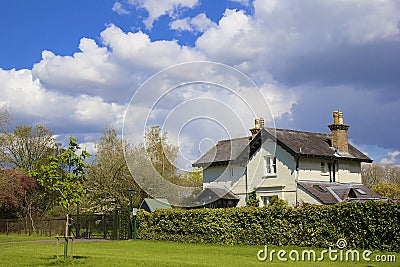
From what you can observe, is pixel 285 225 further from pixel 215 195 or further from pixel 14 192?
pixel 14 192

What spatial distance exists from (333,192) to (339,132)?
5845 millimetres

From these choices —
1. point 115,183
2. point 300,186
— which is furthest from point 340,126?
point 115,183

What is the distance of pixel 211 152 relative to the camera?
4553cm

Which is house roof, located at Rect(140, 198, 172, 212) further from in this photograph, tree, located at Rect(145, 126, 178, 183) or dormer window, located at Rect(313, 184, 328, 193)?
dormer window, located at Rect(313, 184, 328, 193)

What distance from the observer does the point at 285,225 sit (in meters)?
25.2

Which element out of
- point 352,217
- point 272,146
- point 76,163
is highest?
point 272,146

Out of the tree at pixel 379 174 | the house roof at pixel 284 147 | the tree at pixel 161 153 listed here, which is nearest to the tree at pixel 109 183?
the tree at pixel 161 153

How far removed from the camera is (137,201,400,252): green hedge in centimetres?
2109

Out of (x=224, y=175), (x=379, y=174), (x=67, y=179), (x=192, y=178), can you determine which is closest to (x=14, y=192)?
(x=192, y=178)

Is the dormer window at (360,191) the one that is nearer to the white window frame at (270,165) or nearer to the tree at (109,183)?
the white window frame at (270,165)

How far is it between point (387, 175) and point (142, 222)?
49.6 m

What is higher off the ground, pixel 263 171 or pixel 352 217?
pixel 263 171

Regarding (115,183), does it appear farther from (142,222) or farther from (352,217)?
(352,217)

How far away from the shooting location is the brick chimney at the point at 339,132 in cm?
3912
